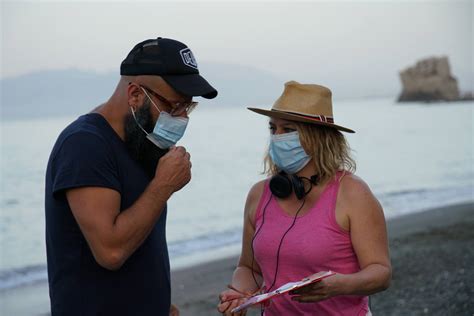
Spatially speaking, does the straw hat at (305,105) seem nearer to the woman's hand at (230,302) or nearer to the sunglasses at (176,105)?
the sunglasses at (176,105)

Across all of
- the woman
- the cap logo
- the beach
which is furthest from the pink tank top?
the beach

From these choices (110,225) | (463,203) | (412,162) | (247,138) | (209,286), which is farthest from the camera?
(247,138)

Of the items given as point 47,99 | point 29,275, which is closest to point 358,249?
point 29,275

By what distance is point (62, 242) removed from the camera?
2838 millimetres

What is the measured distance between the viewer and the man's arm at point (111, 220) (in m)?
2.68

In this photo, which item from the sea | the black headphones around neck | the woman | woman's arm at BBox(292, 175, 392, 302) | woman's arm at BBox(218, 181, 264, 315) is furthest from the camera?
the sea

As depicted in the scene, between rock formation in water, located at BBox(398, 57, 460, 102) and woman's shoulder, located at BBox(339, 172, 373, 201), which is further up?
woman's shoulder, located at BBox(339, 172, 373, 201)

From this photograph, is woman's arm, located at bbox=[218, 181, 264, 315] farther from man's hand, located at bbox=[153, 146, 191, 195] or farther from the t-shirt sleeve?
the t-shirt sleeve

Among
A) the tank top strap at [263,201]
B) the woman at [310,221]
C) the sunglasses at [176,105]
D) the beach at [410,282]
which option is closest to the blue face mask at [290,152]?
the woman at [310,221]

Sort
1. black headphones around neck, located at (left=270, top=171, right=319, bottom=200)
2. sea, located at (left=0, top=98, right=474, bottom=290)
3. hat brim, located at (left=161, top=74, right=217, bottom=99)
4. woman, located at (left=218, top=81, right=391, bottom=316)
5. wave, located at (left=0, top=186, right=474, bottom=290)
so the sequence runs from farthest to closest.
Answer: sea, located at (left=0, top=98, right=474, bottom=290) < wave, located at (left=0, top=186, right=474, bottom=290) < black headphones around neck, located at (left=270, top=171, right=319, bottom=200) < woman, located at (left=218, top=81, right=391, bottom=316) < hat brim, located at (left=161, top=74, right=217, bottom=99)

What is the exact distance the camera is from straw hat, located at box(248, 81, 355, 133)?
3.44 meters

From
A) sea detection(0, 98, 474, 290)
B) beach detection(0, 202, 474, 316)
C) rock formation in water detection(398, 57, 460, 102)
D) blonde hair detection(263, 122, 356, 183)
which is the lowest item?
rock formation in water detection(398, 57, 460, 102)

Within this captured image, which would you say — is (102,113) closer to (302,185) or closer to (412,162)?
(302,185)

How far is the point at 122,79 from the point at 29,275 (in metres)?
8.44
